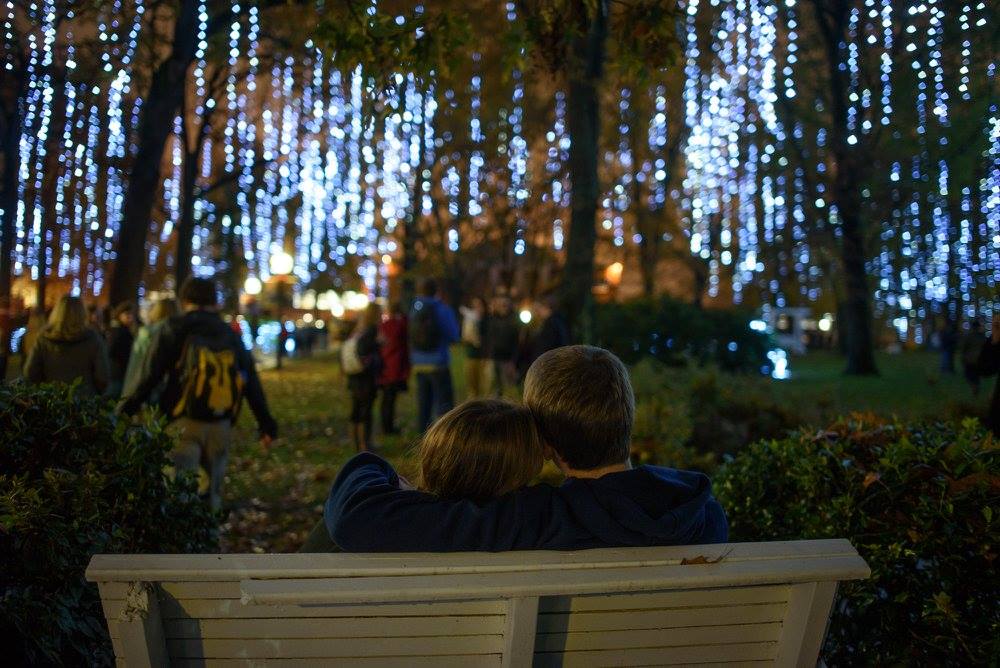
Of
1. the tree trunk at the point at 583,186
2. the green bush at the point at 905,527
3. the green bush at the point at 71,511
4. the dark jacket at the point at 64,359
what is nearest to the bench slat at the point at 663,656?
the green bush at the point at 905,527

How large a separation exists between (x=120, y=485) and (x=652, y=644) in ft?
7.13

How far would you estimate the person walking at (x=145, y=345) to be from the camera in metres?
6.21

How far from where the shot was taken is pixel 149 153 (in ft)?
38.8

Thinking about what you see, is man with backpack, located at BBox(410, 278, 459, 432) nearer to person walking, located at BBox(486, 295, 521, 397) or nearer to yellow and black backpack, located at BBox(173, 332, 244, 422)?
person walking, located at BBox(486, 295, 521, 397)

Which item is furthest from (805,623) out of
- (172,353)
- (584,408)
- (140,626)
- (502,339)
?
(502,339)

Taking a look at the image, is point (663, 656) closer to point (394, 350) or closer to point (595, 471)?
point (595, 471)

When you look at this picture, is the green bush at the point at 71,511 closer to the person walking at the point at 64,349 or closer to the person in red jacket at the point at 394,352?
the person walking at the point at 64,349

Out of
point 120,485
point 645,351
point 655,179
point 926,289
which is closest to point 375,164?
point 655,179

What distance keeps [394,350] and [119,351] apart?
3330 millimetres

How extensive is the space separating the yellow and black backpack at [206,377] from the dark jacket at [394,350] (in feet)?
18.5

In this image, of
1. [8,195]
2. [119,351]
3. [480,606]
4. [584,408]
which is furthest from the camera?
[119,351]

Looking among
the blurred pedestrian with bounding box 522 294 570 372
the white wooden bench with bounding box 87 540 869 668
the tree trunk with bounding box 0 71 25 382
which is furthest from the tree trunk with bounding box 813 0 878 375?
the white wooden bench with bounding box 87 540 869 668

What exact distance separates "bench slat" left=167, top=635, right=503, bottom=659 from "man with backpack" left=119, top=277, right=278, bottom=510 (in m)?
3.76

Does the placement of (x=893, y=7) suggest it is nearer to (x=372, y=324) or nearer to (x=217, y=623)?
(x=372, y=324)
